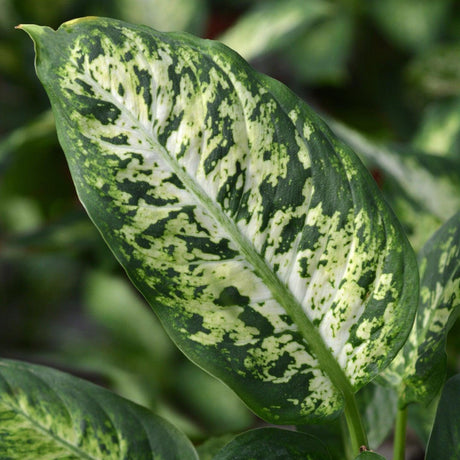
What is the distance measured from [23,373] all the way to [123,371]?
44cm

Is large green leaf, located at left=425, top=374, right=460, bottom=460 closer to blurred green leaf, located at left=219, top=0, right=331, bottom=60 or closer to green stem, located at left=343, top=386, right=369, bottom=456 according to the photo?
green stem, located at left=343, top=386, right=369, bottom=456

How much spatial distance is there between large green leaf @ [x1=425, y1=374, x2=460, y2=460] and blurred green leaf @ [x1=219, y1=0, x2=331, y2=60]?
2.06ft

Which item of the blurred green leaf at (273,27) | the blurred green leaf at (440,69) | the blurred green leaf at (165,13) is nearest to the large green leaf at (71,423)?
the blurred green leaf at (273,27)

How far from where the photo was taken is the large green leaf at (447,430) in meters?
0.46

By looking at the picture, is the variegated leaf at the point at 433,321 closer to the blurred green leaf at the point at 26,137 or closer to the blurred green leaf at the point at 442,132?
the blurred green leaf at the point at 442,132

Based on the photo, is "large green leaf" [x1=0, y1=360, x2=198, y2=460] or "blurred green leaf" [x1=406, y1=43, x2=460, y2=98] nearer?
"large green leaf" [x1=0, y1=360, x2=198, y2=460]

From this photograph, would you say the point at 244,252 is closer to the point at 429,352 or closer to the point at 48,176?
the point at 429,352

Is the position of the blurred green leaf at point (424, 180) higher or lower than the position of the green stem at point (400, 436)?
higher

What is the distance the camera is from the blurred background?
0.83 meters

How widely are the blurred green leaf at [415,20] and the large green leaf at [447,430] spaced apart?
91cm

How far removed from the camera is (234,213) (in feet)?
1.36

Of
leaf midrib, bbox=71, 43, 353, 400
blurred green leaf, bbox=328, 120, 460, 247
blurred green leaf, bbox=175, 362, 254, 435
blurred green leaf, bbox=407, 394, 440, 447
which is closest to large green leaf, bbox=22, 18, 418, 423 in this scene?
leaf midrib, bbox=71, 43, 353, 400

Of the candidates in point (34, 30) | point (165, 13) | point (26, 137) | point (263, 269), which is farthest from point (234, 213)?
point (165, 13)

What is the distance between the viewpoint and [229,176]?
41cm
